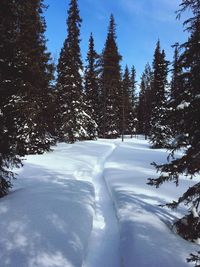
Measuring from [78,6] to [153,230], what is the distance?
35.1 meters

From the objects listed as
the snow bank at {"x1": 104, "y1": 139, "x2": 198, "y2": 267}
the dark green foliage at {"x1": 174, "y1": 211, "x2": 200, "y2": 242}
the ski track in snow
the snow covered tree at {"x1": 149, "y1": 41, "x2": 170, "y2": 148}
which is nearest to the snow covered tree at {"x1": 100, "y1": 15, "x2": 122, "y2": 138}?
the snow covered tree at {"x1": 149, "y1": 41, "x2": 170, "y2": 148}

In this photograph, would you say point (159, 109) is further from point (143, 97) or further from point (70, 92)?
point (143, 97)

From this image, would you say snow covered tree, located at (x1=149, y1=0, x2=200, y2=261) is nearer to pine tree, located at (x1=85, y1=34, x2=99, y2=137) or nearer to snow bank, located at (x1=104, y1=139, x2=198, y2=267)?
snow bank, located at (x1=104, y1=139, x2=198, y2=267)

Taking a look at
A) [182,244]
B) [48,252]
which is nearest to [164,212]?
[182,244]

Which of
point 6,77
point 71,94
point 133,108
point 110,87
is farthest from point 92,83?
point 6,77

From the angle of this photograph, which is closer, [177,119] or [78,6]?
[177,119]

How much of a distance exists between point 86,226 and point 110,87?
42.6 m

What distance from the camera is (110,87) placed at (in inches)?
1944

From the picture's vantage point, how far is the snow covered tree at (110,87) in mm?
49219

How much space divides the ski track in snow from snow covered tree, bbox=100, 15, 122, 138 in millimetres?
37035

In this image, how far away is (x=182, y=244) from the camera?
22.8ft

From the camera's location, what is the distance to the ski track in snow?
6.92 metres

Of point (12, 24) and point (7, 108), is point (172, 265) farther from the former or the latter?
point (12, 24)

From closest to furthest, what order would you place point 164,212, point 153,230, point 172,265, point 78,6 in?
point 172,265 → point 153,230 → point 164,212 → point 78,6
